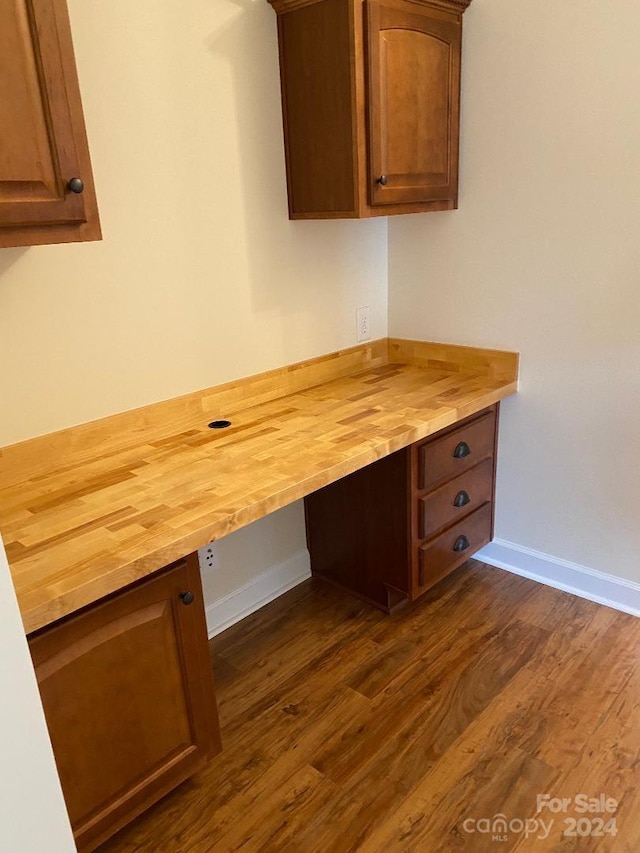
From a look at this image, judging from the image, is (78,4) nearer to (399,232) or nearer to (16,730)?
(399,232)

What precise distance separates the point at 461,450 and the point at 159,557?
4.17 ft

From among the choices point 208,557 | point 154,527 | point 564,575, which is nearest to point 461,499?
point 564,575

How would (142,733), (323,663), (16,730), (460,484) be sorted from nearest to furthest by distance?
(16,730) → (142,733) → (323,663) → (460,484)

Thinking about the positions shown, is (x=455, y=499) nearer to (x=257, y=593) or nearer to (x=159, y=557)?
(x=257, y=593)

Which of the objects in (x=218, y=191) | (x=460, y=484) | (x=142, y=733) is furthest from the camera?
(x=460, y=484)

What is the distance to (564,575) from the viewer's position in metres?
2.50

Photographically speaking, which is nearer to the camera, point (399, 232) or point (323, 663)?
point (323, 663)

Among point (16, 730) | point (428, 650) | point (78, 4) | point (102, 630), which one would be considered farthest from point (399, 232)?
point (16, 730)

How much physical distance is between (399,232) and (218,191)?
0.85 meters

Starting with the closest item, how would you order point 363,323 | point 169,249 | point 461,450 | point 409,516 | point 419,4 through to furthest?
1. point 169,249
2. point 419,4
3. point 409,516
4. point 461,450
5. point 363,323

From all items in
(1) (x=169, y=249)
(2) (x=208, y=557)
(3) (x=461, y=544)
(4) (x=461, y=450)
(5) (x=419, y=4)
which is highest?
(5) (x=419, y=4)

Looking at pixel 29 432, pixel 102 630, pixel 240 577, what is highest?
pixel 29 432

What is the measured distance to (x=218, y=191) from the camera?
2006 mm

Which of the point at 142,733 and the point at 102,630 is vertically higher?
the point at 102,630
